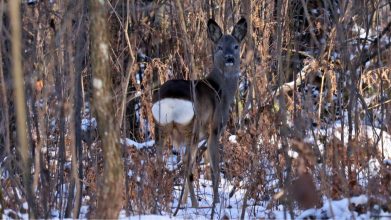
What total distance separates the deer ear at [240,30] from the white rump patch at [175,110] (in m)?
1.84

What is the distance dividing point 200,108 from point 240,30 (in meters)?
1.63

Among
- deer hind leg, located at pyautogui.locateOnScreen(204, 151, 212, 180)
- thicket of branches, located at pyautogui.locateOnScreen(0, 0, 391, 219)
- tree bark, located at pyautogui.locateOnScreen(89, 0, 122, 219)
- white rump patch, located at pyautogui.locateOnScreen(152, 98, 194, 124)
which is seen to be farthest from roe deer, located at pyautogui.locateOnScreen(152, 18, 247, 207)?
tree bark, located at pyautogui.locateOnScreen(89, 0, 122, 219)

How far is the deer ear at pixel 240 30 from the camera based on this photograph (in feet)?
22.5

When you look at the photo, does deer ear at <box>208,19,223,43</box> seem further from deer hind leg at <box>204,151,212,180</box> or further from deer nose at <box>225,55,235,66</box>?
deer hind leg at <box>204,151,212,180</box>

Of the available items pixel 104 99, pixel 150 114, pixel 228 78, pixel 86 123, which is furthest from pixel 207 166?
pixel 104 99

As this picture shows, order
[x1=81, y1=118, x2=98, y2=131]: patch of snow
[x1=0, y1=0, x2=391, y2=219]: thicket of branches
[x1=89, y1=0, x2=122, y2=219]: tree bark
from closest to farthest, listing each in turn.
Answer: [x1=89, y1=0, x2=122, y2=219]: tree bark → [x1=0, y1=0, x2=391, y2=219]: thicket of branches → [x1=81, y1=118, x2=98, y2=131]: patch of snow

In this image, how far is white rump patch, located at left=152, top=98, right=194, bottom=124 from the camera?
5449mm

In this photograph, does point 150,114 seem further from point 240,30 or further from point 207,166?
point 240,30

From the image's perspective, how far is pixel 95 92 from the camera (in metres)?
2.60

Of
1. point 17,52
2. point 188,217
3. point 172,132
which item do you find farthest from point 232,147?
point 17,52

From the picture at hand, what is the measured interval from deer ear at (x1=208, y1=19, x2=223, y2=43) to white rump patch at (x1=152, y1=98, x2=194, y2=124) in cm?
159

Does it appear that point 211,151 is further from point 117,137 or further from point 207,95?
point 117,137

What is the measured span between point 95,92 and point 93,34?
305 mm

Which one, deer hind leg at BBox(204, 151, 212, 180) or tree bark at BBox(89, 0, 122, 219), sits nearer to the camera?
tree bark at BBox(89, 0, 122, 219)
